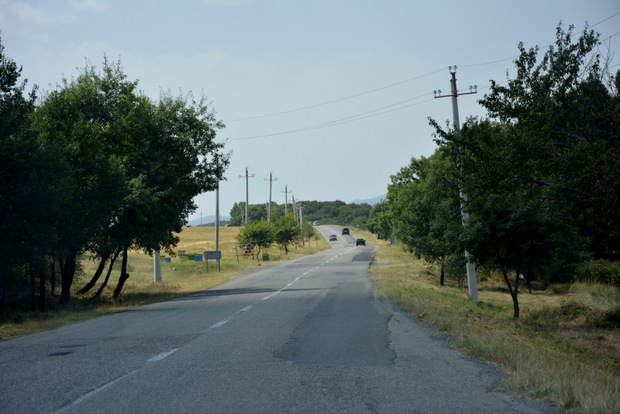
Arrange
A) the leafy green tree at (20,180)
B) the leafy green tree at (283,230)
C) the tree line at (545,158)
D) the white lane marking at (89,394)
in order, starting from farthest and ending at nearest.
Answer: the leafy green tree at (283,230)
the leafy green tree at (20,180)
the tree line at (545,158)
the white lane marking at (89,394)

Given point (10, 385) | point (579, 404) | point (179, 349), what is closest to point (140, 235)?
point (179, 349)

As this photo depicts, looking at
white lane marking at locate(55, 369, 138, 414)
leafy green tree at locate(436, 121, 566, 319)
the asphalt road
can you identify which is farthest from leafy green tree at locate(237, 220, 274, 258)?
white lane marking at locate(55, 369, 138, 414)

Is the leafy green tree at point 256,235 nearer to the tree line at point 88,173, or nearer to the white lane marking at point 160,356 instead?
the tree line at point 88,173

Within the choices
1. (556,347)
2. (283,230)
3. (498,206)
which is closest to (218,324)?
(556,347)

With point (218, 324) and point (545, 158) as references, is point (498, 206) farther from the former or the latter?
point (218, 324)

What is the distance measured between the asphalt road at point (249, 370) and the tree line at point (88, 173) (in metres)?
5.11

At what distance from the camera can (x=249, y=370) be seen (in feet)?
22.6

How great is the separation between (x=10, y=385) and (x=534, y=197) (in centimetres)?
1087

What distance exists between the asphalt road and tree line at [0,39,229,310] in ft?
16.8

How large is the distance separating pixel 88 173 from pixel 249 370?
48.2ft

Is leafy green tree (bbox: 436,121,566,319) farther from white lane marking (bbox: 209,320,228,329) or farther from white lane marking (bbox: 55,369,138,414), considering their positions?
white lane marking (bbox: 55,369,138,414)

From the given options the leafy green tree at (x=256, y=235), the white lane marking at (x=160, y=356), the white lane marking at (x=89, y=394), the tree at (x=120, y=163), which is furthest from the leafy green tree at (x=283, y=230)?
the white lane marking at (x=89, y=394)

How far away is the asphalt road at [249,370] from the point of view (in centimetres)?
527

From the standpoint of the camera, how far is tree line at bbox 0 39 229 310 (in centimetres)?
1541
